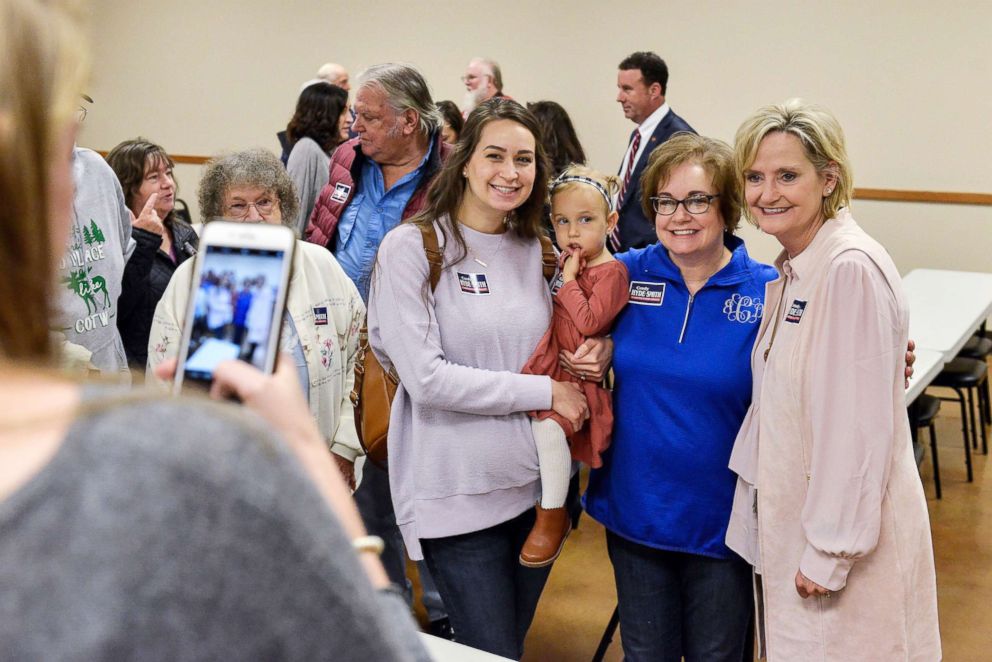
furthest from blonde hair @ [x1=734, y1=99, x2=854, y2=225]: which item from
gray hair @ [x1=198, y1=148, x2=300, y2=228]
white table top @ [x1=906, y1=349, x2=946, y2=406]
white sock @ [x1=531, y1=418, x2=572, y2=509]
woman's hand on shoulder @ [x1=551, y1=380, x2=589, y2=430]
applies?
white table top @ [x1=906, y1=349, x2=946, y2=406]

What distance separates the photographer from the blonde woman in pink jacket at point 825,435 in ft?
6.31

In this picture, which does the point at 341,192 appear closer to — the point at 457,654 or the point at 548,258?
the point at 548,258

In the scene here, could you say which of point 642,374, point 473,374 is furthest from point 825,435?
point 473,374

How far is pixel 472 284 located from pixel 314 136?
299 cm

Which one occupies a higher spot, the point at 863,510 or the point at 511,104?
the point at 511,104

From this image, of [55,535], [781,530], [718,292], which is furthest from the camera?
[718,292]

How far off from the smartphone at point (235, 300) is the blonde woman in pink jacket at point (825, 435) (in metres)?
1.31

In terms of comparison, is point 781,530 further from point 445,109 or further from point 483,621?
point 445,109

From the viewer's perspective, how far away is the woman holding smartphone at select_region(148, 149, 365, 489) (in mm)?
2385

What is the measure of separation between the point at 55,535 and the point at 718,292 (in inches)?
76.5

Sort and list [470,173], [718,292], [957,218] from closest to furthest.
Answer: [718,292], [470,173], [957,218]

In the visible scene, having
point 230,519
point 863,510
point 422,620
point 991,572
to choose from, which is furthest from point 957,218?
point 230,519

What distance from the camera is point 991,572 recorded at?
156 inches

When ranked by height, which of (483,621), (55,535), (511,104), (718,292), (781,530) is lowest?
(483,621)
